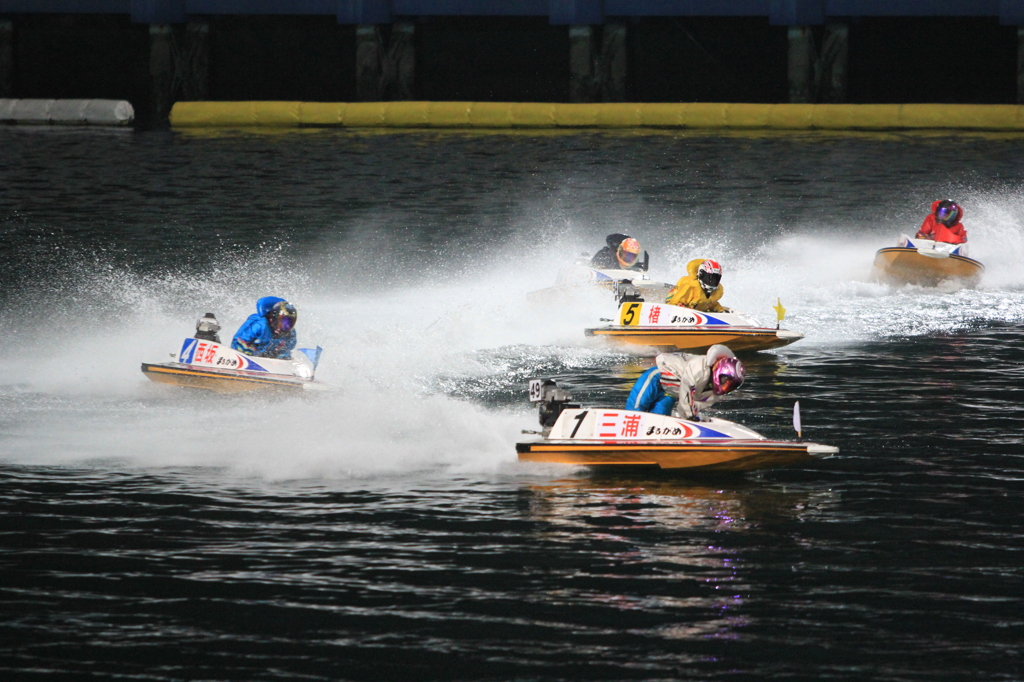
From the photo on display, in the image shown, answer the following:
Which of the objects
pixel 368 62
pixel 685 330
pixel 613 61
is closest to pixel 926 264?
pixel 685 330

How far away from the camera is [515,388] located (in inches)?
701

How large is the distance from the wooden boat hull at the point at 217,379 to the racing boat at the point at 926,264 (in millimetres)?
12267

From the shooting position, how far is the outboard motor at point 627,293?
67.1 feet

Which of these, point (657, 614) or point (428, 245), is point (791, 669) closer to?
point (657, 614)

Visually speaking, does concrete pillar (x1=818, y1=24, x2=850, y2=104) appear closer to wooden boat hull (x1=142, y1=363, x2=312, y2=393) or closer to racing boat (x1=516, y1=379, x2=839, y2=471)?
wooden boat hull (x1=142, y1=363, x2=312, y2=393)

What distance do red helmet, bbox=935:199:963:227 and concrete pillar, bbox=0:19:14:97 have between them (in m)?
41.0

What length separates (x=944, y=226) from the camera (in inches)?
979

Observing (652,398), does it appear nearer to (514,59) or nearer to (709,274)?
(709,274)

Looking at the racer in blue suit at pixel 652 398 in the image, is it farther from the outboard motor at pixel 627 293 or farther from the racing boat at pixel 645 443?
the outboard motor at pixel 627 293

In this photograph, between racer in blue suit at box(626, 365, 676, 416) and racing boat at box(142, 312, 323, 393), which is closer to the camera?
racer in blue suit at box(626, 365, 676, 416)

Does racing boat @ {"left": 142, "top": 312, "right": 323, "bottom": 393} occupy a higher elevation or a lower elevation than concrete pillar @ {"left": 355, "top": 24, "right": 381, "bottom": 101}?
lower

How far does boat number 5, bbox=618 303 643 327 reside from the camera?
1995 cm

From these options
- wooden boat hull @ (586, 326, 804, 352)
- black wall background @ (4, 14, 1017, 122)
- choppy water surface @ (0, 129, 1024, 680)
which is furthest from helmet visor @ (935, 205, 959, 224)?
black wall background @ (4, 14, 1017, 122)

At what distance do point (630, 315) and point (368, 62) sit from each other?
110 feet
